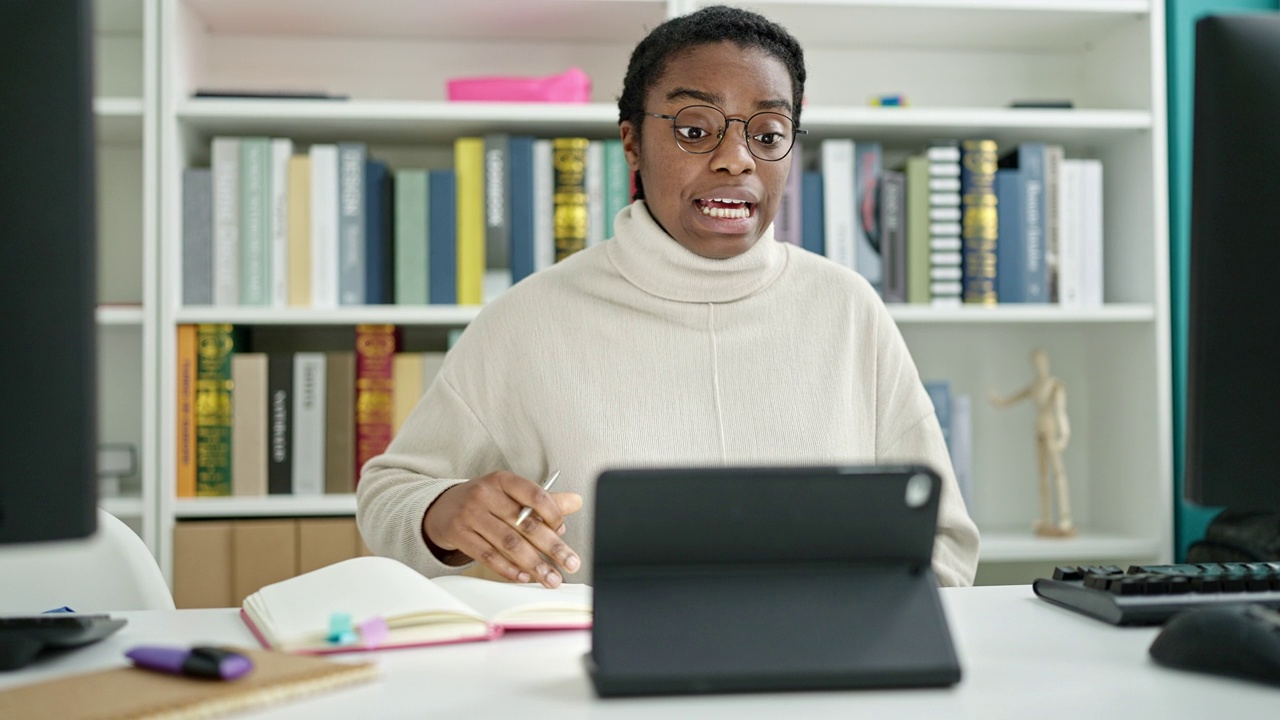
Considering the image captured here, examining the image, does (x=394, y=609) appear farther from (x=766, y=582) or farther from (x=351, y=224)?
(x=351, y=224)

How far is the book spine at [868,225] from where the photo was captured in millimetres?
2053

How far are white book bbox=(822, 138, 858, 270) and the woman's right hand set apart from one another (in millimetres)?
1184

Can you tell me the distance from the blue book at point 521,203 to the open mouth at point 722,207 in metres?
0.66

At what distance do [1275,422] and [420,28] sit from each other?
5.91ft

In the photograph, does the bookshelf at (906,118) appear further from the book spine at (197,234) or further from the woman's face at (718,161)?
the woman's face at (718,161)

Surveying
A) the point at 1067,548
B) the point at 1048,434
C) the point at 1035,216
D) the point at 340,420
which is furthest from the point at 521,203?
the point at 1067,548

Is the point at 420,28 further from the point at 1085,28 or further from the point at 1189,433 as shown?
the point at 1189,433

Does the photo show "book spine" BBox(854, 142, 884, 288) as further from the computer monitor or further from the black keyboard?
the computer monitor

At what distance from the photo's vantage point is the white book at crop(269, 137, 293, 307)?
77.4 inches

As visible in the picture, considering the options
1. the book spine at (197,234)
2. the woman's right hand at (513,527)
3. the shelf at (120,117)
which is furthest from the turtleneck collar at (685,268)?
the shelf at (120,117)

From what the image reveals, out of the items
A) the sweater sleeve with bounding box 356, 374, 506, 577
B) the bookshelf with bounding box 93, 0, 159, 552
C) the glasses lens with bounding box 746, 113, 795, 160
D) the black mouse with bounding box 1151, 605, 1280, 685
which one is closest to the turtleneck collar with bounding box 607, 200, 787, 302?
the glasses lens with bounding box 746, 113, 795, 160

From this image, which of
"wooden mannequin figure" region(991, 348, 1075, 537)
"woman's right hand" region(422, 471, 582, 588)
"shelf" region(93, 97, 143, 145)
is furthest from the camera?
"wooden mannequin figure" region(991, 348, 1075, 537)

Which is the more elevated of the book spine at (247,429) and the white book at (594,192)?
the white book at (594,192)

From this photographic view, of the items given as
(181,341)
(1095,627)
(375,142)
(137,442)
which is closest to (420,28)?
(375,142)
